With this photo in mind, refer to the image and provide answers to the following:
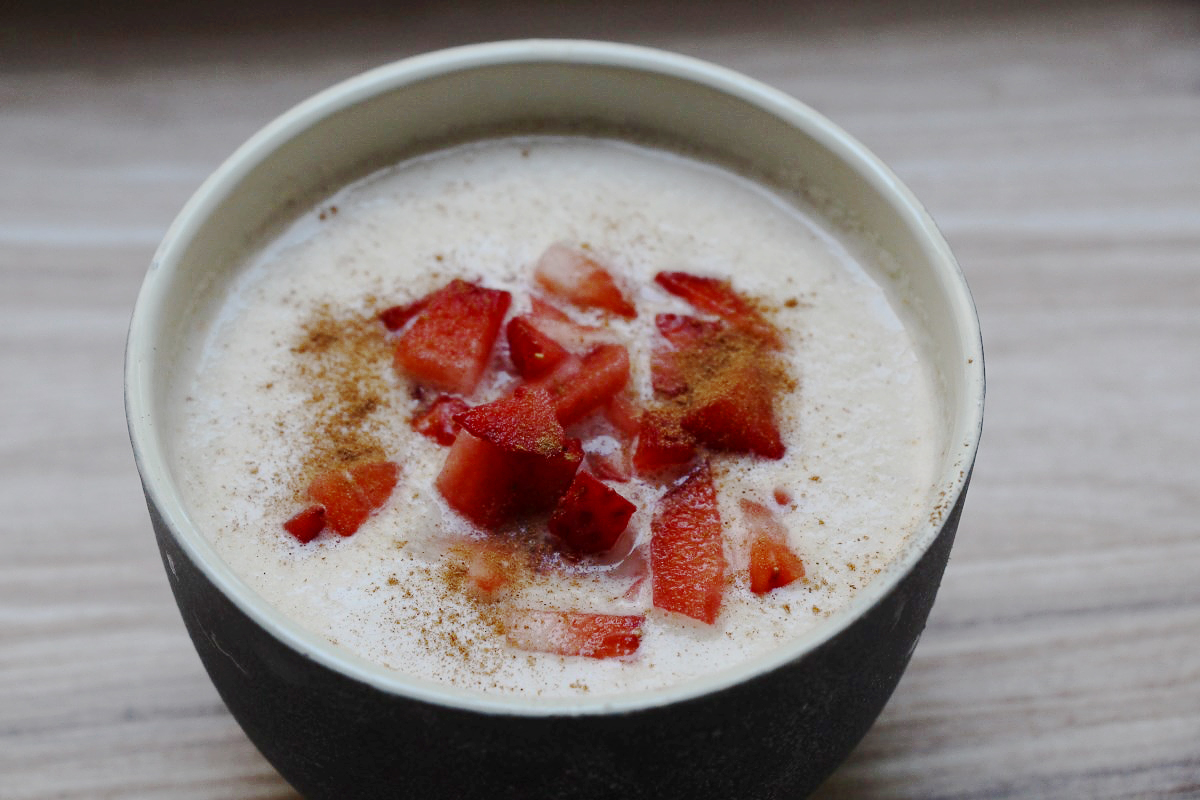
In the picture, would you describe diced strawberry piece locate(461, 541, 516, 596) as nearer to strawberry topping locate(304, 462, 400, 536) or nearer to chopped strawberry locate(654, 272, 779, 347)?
strawberry topping locate(304, 462, 400, 536)

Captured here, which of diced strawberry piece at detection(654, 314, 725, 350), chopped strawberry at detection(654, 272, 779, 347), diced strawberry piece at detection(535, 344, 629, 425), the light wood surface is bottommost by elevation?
the light wood surface

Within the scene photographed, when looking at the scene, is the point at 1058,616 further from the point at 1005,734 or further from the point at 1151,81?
the point at 1151,81

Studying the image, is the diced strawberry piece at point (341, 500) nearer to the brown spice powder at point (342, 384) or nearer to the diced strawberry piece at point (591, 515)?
the brown spice powder at point (342, 384)

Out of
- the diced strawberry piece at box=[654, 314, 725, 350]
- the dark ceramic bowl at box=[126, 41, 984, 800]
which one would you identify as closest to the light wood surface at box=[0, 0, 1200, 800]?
the dark ceramic bowl at box=[126, 41, 984, 800]

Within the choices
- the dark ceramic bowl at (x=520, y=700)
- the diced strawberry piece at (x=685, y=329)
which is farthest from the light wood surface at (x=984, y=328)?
the diced strawberry piece at (x=685, y=329)

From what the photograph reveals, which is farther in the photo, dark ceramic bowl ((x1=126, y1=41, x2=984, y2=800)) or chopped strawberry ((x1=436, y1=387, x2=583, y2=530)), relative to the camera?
chopped strawberry ((x1=436, y1=387, x2=583, y2=530))
